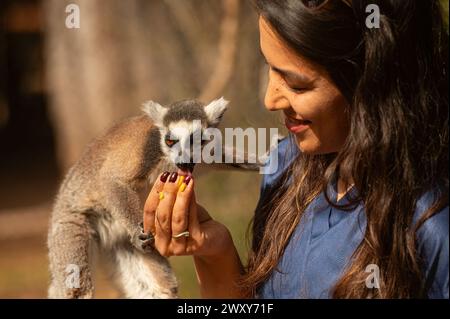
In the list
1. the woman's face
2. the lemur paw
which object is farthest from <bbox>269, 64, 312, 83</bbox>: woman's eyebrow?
the lemur paw

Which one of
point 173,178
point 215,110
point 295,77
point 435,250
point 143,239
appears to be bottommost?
point 143,239

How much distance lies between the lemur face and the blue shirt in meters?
0.68

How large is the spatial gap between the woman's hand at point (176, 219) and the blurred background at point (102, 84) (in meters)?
1.79

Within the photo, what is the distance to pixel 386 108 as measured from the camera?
1608mm

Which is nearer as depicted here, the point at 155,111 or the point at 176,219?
the point at 176,219

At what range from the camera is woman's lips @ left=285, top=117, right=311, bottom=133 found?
165cm

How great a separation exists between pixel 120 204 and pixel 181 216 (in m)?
0.96

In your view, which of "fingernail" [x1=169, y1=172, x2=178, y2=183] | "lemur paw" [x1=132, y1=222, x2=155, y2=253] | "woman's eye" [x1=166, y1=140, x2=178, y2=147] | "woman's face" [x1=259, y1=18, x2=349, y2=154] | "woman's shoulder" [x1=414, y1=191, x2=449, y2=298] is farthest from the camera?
"woman's eye" [x1=166, y1=140, x2=178, y2=147]

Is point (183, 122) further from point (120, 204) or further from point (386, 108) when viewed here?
point (386, 108)

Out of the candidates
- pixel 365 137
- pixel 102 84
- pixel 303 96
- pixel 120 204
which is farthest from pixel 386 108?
pixel 102 84

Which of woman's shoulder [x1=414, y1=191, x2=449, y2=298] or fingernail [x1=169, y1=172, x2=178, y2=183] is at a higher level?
fingernail [x1=169, y1=172, x2=178, y2=183]

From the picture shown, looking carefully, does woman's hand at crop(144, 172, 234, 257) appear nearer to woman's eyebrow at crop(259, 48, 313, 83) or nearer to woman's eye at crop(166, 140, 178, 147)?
woman's eyebrow at crop(259, 48, 313, 83)

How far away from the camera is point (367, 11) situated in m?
1.54
